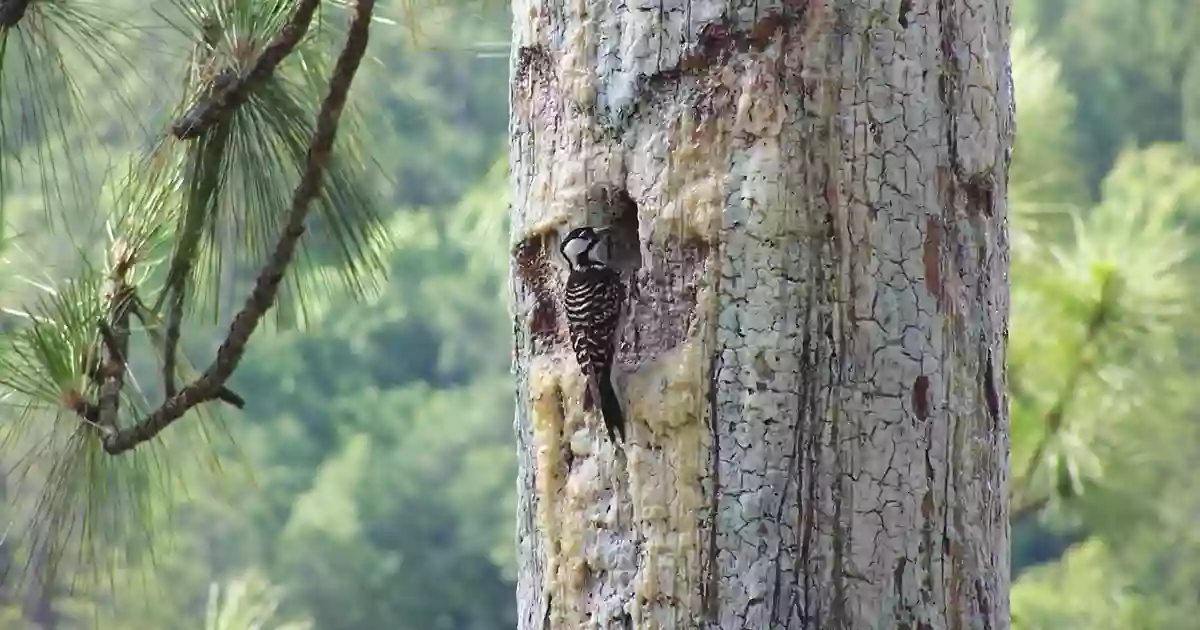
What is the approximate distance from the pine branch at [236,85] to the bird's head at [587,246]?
1.43 ft

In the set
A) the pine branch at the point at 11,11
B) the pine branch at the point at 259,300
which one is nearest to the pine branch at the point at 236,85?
the pine branch at the point at 259,300

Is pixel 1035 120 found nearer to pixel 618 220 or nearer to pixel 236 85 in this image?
pixel 236 85

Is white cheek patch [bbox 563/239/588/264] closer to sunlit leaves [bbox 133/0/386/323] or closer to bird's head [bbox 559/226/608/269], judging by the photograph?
bird's head [bbox 559/226/608/269]

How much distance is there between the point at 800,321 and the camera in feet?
2.26

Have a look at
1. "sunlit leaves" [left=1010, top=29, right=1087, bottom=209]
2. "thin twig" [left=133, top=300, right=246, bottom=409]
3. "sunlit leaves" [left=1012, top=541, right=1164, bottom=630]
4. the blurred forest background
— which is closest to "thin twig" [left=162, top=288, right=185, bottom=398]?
"thin twig" [left=133, top=300, right=246, bottom=409]

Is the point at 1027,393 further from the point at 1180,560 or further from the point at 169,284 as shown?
the point at 169,284

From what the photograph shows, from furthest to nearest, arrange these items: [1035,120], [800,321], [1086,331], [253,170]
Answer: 1. [1035,120]
2. [1086,331]
3. [253,170]
4. [800,321]

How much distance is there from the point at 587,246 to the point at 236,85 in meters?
0.48

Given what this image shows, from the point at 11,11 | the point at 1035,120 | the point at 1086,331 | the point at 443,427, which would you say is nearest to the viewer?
the point at 11,11

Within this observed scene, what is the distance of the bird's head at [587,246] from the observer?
2.47 feet

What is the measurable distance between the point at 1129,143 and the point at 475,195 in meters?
2.23

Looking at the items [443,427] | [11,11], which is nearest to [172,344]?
[11,11]

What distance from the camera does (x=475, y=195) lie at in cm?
225

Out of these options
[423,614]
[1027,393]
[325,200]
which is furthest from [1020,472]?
[423,614]
